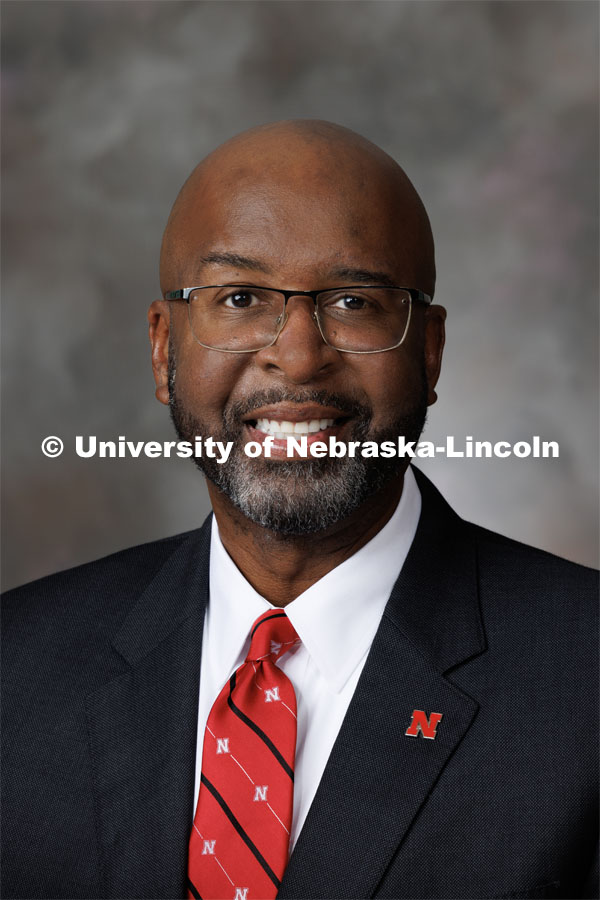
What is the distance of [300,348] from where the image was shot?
9.68 ft

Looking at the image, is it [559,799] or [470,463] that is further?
[470,463]

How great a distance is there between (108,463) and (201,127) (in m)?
1.53

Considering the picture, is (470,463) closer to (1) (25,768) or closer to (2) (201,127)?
(2) (201,127)

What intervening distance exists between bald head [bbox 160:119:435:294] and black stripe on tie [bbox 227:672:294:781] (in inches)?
41.6

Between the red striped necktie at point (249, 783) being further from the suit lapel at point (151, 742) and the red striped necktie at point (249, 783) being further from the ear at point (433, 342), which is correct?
the ear at point (433, 342)

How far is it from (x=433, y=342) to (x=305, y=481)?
2.01 ft

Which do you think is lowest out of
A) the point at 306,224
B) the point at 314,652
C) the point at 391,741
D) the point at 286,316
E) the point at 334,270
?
the point at 391,741

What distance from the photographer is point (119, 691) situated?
323 centimetres

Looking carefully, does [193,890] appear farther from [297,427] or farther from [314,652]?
[297,427]

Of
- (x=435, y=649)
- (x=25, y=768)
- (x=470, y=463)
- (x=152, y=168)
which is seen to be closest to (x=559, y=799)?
(x=435, y=649)

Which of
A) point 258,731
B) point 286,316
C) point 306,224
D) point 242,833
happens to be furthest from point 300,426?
point 242,833

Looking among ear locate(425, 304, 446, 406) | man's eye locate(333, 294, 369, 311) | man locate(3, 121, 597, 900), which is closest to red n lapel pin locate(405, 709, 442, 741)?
man locate(3, 121, 597, 900)

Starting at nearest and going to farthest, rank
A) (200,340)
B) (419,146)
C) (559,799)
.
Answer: (559,799) < (200,340) < (419,146)

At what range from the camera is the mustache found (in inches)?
117
